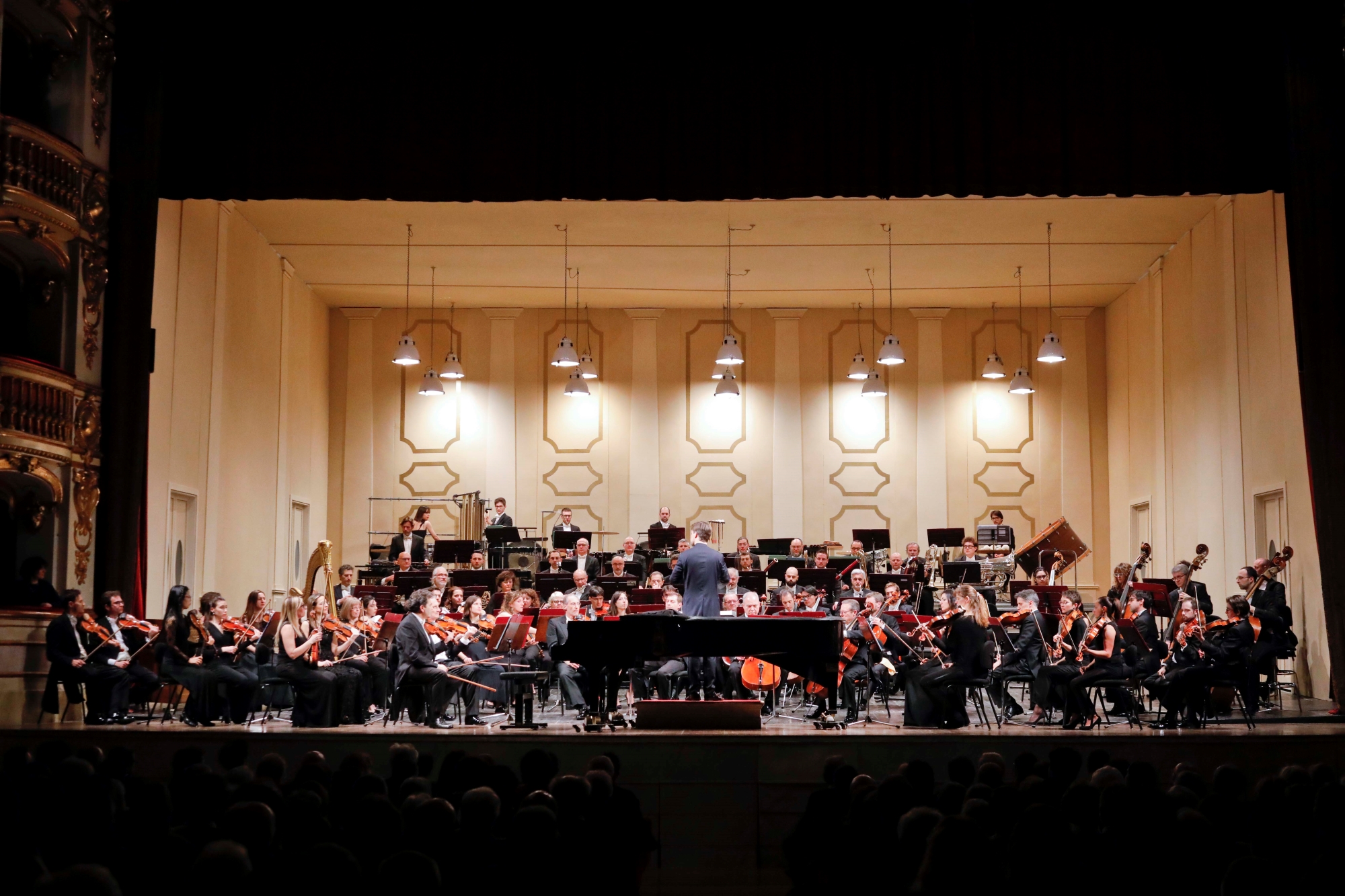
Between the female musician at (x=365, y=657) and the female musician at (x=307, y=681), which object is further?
the female musician at (x=365, y=657)

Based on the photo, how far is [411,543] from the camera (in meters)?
15.9

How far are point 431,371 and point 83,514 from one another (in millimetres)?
6044

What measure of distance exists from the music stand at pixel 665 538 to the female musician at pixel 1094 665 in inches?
223

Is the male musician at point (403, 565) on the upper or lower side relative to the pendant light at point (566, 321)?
lower

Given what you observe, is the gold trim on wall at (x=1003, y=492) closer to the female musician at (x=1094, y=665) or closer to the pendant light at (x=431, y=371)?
the pendant light at (x=431, y=371)

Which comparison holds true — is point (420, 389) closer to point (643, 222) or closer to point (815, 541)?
point (643, 222)

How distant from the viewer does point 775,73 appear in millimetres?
11523

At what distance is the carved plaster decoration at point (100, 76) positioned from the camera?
1118 centimetres

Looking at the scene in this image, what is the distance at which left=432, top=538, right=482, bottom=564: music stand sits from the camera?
14.4 m

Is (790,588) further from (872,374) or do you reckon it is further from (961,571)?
(872,374)

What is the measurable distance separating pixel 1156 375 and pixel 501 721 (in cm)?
989

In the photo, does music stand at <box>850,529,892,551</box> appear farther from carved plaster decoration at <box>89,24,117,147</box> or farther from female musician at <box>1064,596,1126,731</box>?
carved plaster decoration at <box>89,24,117,147</box>

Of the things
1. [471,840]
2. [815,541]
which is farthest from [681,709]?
[815,541]

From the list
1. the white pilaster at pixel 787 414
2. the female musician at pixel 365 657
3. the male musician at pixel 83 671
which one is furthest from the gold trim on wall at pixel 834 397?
the male musician at pixel 83 671
